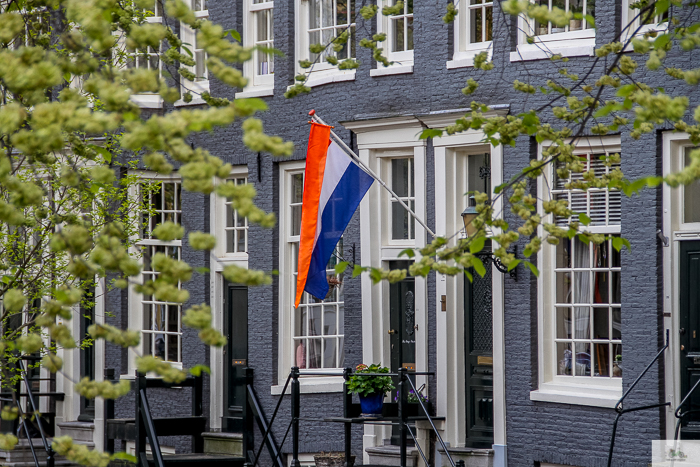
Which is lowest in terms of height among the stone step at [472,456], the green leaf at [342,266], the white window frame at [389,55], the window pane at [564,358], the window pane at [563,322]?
the stone step at [472,456]

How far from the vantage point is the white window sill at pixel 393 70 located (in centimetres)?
1228

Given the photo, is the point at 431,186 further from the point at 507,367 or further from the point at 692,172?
the point at 692,172

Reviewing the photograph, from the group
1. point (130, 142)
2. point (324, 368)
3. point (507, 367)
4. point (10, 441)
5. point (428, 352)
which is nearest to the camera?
point (130, 142)

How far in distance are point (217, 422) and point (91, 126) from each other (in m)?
11.0

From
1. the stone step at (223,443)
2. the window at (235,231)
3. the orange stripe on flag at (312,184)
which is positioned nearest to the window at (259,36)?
the window at (235,231)

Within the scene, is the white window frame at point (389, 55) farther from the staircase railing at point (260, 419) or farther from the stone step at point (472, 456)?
the stone step at point (472, 456)

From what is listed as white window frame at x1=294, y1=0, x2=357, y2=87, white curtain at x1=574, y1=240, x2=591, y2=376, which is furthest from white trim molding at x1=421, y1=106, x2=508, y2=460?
white window frame at x1=294, y1=0, x2=357, y2=87

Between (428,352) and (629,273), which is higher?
(629,273)

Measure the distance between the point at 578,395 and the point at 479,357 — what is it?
1.38m

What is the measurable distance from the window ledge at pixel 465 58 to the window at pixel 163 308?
4.92 meters

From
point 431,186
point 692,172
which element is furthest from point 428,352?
point 692,172

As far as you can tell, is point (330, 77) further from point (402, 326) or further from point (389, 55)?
point (402, 326)

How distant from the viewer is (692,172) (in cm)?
464

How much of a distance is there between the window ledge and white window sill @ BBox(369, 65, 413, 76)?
56 cm
